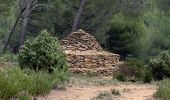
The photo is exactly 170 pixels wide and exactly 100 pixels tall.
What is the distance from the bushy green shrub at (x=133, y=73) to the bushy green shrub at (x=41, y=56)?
3.31m

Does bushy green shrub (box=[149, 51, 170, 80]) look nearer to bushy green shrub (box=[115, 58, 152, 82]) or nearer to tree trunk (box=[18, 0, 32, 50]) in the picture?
bushy green shrub (box=[115, 58, 152, 82])

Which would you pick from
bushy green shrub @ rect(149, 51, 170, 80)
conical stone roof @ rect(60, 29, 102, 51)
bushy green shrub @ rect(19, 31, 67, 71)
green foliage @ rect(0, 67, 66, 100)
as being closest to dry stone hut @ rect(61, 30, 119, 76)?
conical stone roof @ rect(60, 29, 102, 51)

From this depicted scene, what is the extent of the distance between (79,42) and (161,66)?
5.45 metres

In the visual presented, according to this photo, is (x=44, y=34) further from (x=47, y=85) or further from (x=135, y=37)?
(x=135, y=37)

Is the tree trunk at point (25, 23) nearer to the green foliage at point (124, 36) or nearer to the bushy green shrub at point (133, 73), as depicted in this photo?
the green foliage at point (124, 36)

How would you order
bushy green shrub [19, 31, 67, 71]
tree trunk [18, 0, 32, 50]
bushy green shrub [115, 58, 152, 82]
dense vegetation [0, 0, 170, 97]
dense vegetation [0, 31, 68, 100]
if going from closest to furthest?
dense vegetation [0, 31, 68, 100] < bushy green shrub [19, 31, 67, 71] < bushy green shrub [115, 58, 152, 82] < tree trunk [18, 0, 32, 50] < dense vegetation [0, 0, 170, 97]

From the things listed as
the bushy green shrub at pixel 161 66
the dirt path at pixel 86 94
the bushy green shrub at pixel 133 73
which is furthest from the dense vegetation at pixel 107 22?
the dirt path at pixel 86 94

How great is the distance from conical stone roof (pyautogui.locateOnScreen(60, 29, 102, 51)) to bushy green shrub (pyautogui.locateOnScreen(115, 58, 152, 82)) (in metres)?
4.38

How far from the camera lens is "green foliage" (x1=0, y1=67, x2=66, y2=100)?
29.2ft

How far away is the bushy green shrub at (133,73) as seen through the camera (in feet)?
57.8

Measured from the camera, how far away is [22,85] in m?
9.86

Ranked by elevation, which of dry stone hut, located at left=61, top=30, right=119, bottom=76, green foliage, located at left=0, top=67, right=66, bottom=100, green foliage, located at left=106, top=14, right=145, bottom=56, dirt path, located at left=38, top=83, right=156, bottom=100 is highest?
green foliage, located at left=106, top=14, right=145, bottom=56

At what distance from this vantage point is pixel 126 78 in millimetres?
17641

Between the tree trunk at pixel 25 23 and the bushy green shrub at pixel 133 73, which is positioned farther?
the tree trunk at pixel 25 23
